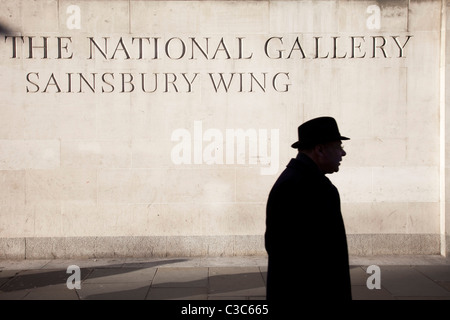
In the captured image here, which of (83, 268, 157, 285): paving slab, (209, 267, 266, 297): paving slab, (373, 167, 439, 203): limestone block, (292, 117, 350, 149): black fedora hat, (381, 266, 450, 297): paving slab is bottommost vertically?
(381, 266, 450, 297): paving slab

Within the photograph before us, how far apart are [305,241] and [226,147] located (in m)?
5.54

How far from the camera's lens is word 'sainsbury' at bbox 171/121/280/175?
8.51m

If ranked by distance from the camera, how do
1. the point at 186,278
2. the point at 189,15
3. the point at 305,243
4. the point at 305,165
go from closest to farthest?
1. the point at 305,243
2. the point at 305,165
3. the point at 186,278
4. the point at 189,15

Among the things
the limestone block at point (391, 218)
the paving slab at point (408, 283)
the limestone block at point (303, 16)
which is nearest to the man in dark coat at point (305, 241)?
the paving slab at point (408, 283)

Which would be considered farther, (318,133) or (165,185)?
(165,185)

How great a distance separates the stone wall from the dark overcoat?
17.5 feet

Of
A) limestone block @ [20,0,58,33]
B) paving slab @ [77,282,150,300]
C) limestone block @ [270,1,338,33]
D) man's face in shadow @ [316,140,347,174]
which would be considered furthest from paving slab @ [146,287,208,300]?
limestone block @ [20,0,58,33]

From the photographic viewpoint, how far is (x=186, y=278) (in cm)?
716

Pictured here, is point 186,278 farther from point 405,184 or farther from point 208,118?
point 405,184

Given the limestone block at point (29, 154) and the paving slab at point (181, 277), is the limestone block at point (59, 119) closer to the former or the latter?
the limestone block at point (29, 154)

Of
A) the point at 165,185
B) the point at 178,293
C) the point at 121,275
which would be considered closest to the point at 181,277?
the point at 178,293

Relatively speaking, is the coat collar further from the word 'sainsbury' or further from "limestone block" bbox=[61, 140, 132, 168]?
"limestone block" bbox=[61, 140, 132, 168]

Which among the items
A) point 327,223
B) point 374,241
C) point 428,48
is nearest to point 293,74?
point 428,48
